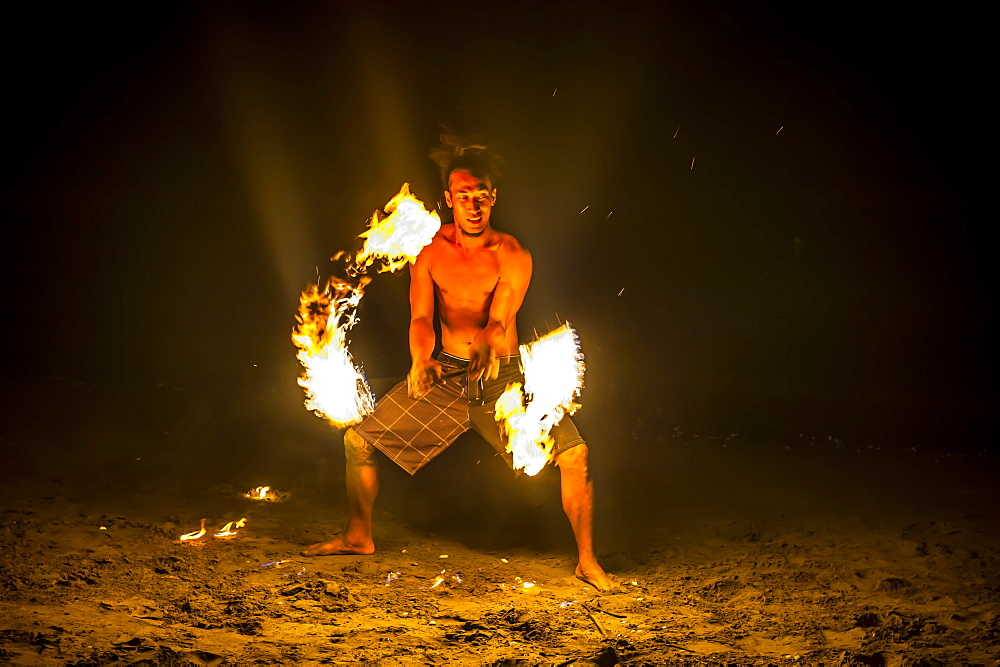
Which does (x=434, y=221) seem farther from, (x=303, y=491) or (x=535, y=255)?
(x=535, y=255)

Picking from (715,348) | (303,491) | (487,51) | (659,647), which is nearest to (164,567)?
(303,491)

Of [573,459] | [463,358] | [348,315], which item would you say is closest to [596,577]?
[573,459]

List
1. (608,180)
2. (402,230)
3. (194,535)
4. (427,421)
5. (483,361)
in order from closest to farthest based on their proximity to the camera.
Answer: (483,361) < (427,421) < (402,230) < (194,535) < (608,180)

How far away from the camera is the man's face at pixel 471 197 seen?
14.1ft

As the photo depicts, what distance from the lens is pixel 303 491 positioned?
5809 millimetres

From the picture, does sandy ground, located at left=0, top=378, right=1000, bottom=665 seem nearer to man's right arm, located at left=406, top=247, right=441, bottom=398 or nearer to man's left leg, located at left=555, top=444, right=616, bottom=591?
man's left leg, located at left=555, top=444, right=616, bottom=591

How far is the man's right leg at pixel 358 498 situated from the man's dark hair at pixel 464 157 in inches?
60.5

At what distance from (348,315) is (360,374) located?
0.34m

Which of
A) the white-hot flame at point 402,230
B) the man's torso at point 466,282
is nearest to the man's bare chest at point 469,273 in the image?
the man's torso at point 466,282

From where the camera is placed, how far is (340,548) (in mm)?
4625

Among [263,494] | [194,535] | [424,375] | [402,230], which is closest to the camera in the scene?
[424,375]

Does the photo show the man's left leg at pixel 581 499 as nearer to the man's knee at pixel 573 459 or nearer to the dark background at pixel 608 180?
the man's knee at pixel 573 459

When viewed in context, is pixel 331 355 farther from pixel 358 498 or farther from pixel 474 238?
pixel 474 238

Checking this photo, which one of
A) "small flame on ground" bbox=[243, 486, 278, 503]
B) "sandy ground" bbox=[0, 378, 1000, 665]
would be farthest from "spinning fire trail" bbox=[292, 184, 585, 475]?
"small flame on ground" bbox=[243, 486, 278, 503]
